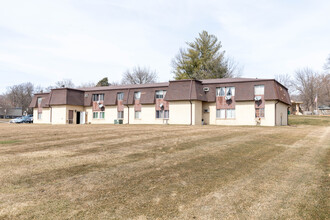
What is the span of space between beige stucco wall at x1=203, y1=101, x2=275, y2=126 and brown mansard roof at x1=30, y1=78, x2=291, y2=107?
3.34 ft

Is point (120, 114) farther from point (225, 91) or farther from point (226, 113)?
point (225, 91)

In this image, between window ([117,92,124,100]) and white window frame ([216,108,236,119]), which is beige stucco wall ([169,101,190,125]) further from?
window ([117,92,124,100])

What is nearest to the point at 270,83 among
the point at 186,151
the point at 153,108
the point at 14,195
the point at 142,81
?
the point at 153,108

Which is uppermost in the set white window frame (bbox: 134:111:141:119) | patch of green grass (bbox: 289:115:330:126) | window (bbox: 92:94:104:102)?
window (bbox: 92:94:104:102)

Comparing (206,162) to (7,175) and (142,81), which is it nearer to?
(7,175)

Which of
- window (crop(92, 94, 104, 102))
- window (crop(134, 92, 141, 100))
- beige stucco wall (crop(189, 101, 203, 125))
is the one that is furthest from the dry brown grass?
window (crop(92, 94, 104, 102))

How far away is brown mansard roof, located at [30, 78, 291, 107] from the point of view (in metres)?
33.1

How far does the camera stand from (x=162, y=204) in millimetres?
4562

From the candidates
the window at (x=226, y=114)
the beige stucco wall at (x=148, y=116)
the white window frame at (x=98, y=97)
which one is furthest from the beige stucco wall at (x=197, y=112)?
the white window frame at (x=98, y=97)

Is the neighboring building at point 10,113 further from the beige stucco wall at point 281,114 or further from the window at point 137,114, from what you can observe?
the beige stucco wall at point 281,114

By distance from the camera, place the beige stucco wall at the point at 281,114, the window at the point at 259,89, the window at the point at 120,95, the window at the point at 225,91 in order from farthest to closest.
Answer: the window at the point at 120,95 → the window at the point at 225,91 → the beige stucco wall at the point at 281,114 → the window at the point at 259,89

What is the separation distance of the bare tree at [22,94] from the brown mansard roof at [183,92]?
63.3 meters

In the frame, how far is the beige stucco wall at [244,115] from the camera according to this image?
32.4m

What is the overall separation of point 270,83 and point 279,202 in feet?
100
